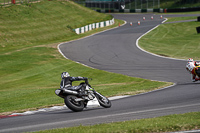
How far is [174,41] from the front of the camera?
4538 cm

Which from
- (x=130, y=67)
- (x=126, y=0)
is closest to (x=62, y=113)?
(x=130, y=67)

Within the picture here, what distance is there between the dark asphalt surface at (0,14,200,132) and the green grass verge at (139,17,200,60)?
219 centimetres

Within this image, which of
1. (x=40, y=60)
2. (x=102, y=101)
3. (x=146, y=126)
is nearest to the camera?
(x=146, y=126)

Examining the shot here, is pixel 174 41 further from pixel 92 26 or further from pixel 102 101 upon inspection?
pixel 102 101

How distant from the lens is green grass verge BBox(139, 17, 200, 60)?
121 feet

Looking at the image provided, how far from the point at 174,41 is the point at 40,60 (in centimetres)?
2077

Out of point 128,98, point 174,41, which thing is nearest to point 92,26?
point 174,41

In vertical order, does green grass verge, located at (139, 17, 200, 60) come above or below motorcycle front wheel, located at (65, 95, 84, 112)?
below

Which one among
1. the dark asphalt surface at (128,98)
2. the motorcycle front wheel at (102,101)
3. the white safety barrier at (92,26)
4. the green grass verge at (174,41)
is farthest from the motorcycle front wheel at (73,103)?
the white safety barrier at (92,26)

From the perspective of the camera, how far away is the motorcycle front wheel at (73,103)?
38.5ft

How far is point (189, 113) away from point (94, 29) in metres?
52.5

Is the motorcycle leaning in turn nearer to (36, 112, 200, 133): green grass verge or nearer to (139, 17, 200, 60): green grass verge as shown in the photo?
(36, 112, 200, 133): green grass verge

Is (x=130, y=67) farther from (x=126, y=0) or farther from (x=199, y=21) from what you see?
(x=126, y=0)

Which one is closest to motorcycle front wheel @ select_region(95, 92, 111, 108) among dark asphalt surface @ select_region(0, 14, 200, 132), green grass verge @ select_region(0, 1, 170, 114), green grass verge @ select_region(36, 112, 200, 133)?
dark asphalt surface @ select_region(0, 14, 200, 132)
